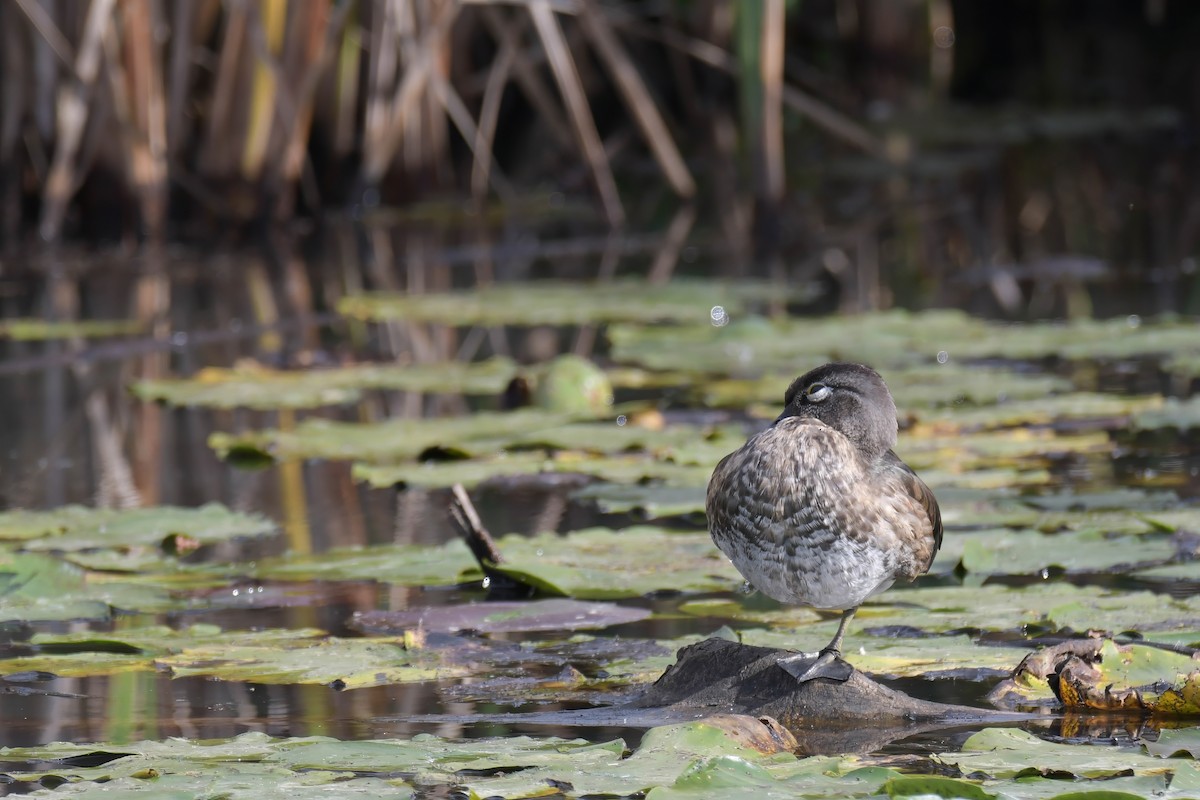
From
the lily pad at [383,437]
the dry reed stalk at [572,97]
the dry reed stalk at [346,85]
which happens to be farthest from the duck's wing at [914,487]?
the dry reed stalk at [346,85]

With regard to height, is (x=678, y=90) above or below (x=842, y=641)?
above

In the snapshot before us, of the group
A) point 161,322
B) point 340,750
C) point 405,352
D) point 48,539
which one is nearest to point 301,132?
point 161,322

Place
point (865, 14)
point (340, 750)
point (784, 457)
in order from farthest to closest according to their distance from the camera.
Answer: point (865, 14) → point (784, 457) → point (340, 750)

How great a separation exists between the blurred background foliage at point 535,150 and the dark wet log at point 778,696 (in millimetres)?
4918

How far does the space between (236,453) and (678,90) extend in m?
11.1

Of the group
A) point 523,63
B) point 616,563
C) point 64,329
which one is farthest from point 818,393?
point 523,63

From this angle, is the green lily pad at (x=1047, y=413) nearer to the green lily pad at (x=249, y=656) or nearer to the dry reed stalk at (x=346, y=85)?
the green lily pad at (x=249, y=656)

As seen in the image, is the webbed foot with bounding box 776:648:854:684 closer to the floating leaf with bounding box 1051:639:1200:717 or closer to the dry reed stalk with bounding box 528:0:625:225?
the floating leaf with bounding box 1051:639:1200:717

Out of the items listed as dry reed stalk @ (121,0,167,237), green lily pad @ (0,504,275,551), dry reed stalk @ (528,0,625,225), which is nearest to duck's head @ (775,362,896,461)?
green lily pad @ (0,504,275,551)

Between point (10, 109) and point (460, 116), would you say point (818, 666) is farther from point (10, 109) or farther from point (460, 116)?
point (10, 109)

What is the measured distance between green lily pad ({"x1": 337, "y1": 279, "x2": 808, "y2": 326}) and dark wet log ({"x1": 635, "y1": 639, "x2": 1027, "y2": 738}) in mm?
4457

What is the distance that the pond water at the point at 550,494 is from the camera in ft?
10.3

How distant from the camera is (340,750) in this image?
2.62m

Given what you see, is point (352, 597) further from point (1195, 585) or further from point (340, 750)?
point (1195, 585)
